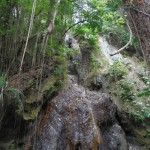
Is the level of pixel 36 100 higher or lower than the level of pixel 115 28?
lower

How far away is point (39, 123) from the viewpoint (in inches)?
206

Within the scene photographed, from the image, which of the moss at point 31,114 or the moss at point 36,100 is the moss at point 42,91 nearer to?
the moss at point 36,100

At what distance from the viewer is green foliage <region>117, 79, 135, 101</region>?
723 centimetres

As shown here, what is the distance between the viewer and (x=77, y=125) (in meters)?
5.12

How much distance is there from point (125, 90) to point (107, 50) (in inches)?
91.3

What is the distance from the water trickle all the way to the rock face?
284 cm

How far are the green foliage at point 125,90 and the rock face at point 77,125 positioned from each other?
121 centimetres

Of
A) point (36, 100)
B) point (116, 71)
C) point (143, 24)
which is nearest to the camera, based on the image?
point (143, 24)

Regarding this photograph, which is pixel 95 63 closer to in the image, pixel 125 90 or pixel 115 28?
pixel 125 90

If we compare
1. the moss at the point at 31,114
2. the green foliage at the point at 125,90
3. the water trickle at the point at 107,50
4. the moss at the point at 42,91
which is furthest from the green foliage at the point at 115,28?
the moss at the point at 31,114

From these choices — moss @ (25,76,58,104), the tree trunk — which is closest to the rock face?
moss @ (25,76,58,104)

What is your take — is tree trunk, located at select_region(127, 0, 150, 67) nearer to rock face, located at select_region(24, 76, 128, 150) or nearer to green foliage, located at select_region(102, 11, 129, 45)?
rock face, located at select_region(24, 76, 128, 150)

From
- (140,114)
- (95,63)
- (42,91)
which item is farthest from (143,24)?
(95,63)

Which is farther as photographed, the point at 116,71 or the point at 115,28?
the point at 115,28
